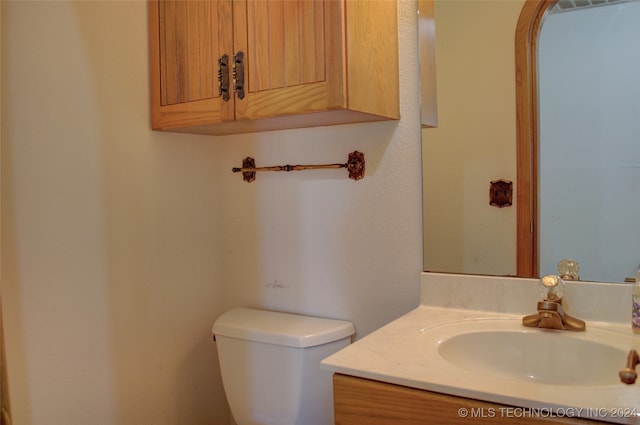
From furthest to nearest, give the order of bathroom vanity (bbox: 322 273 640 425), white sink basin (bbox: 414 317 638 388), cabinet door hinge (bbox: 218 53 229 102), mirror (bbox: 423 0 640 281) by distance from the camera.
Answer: cabinet door hinge (bbox: 218 53 229 102), mirror (bbox: 423 0 640 281), white sink basin (bbox: 414 317 638 388), bathroom vanity (bbox: 322 273 640 425)

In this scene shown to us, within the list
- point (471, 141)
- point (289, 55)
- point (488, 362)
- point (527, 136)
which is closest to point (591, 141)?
point (527, 136)

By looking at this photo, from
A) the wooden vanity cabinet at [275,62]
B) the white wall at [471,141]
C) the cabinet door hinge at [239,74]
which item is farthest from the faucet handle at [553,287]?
the cabinet door hinge at [239,74]

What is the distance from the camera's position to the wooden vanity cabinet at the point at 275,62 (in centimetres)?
125

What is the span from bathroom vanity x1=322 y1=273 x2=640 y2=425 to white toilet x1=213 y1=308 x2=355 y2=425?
0.95 ft

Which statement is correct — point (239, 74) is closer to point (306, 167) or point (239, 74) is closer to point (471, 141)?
point (306, 167)

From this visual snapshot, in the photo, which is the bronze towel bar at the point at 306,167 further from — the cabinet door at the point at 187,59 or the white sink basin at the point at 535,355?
the white sink basin at the point at 535,355

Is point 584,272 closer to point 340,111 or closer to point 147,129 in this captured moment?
point 340,111

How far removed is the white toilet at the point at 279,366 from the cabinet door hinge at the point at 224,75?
652mm

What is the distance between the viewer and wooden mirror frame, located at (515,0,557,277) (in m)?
1.32

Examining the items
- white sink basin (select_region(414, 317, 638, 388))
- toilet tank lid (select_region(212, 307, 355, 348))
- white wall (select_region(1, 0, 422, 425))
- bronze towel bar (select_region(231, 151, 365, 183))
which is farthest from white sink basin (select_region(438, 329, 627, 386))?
bronze towel bar (select_region(231, 151, 365, 183))

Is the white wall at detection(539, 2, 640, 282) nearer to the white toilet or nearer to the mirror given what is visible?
the mirror

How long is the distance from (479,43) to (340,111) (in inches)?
16.8

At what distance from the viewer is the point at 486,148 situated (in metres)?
1.39

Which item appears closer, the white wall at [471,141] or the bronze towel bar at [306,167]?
the white wall at [471,141]
